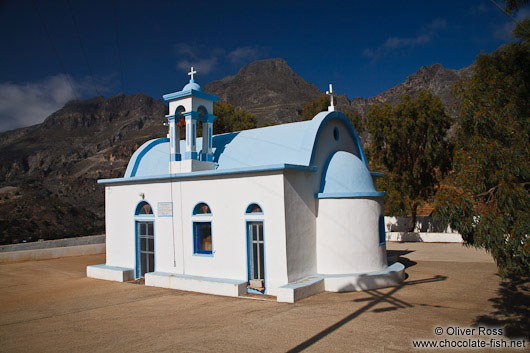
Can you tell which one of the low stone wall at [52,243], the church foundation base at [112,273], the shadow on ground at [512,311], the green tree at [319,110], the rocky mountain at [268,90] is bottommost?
the shadow on ground at [512,311]

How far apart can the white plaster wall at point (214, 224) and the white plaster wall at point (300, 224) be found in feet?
0.77

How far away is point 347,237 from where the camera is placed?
10391 millimetres

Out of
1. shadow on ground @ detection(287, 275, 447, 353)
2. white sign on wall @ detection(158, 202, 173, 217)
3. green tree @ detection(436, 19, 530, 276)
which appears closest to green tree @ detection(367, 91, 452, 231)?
shadow on ground @ detection(287, 275, 447, 353)

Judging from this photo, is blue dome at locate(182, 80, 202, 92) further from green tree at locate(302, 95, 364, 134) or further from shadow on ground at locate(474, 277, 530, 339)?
green tree at locate(302, 95, 364, 134)

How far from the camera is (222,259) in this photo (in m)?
10.5

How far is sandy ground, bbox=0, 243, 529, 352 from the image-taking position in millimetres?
6203

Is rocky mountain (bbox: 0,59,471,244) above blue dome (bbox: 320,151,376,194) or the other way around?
above

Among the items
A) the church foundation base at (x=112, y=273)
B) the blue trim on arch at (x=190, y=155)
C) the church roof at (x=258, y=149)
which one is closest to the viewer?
the church roof at (x=258, y=149)

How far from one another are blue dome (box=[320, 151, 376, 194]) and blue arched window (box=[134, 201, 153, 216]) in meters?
5.75

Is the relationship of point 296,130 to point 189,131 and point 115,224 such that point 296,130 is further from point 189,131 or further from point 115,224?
point 115,224

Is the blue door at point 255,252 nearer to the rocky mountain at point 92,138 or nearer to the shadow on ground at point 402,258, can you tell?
the shadow on ground at point 402,258

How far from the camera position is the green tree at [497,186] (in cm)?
475

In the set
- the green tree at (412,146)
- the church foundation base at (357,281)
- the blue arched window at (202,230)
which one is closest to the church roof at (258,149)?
the blue arched window at (202,230)

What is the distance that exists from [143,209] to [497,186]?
10.6 m
